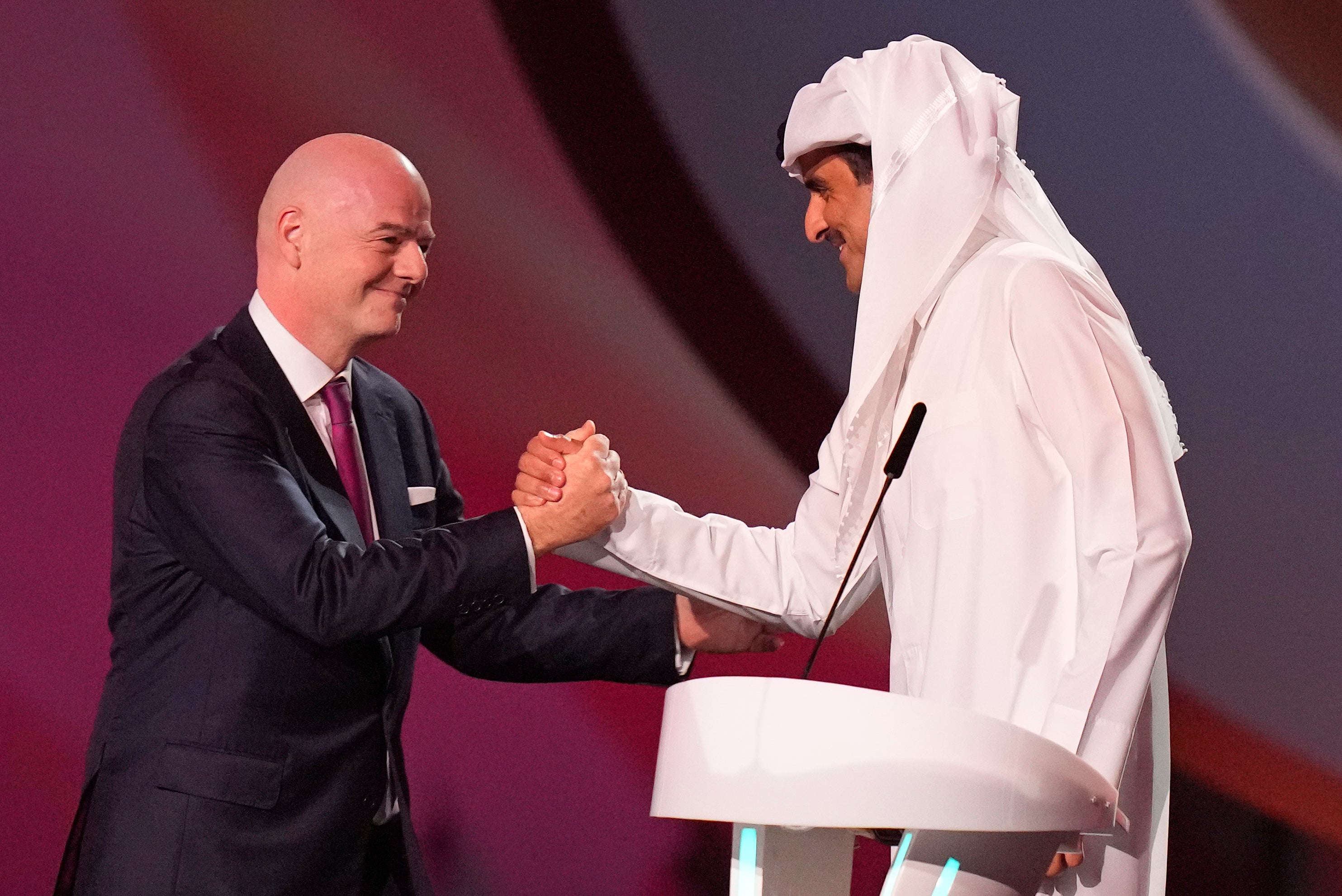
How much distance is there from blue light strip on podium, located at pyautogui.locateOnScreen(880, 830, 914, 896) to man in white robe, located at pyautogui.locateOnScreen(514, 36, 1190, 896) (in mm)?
356

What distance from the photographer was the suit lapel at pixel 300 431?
7.07 feet

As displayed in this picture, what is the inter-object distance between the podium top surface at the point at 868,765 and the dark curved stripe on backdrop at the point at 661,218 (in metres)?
2.19

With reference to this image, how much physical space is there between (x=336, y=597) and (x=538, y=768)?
4.70 feet

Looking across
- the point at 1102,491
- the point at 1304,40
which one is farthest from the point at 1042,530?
the point at 1304,40

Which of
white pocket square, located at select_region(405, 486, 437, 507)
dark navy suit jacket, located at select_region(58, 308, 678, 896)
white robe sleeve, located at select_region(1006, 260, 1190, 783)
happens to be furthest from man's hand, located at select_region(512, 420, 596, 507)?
white robe sleeve, located at select_region(1006, 260, 1190, 783)

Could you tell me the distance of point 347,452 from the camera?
7.47 feet

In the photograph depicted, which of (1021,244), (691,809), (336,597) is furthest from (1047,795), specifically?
(336,597)

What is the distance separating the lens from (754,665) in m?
3.42

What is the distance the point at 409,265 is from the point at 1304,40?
228cm

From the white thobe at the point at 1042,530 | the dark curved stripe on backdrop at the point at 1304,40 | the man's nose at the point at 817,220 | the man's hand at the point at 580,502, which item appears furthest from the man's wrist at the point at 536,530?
the dark curved stripe on backdrop at the point at 1304,40

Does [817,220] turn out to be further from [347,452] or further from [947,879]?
[947,879]

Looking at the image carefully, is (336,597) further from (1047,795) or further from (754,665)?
(754,665)

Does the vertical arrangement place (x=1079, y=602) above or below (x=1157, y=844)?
above

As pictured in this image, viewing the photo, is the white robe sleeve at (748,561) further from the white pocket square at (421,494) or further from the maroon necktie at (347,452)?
the maroon necktie at (347,452)
